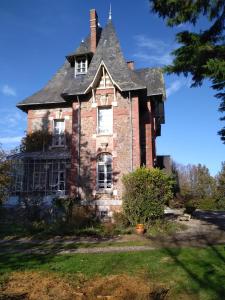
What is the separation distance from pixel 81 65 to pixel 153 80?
17.3 ft

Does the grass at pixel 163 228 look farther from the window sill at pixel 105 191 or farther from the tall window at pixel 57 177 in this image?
the tall window at pixel 57 177

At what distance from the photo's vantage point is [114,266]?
28.1 feet

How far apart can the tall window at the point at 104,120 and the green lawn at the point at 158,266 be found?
416 inches

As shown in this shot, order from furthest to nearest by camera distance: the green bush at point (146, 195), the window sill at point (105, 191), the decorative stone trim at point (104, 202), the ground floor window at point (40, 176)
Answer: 1. the ground floor window at point (40, 176)
2. the window sill at point (105, 191)
3. the decorative stone trim at point (104, 202)
4. the green bush at point (146, 195)

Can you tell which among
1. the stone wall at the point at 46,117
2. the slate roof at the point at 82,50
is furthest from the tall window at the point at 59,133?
the slate roof at the point at 82,50

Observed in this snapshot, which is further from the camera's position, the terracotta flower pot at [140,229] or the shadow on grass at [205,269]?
the terracotta flower pot at [140,229]

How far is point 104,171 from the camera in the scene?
62.9ft

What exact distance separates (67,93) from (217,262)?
14.4m

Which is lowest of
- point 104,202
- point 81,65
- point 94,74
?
point 104,202

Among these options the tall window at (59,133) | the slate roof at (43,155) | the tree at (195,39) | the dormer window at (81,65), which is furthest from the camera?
the dormer window at (81,65)

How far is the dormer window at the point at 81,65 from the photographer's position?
76.4 feet

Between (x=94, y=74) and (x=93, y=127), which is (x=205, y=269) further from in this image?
(x=94, y=74)

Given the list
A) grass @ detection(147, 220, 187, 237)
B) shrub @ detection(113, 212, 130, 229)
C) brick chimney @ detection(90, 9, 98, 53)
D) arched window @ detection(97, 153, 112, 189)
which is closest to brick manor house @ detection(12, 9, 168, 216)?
arched window @ detection(97, 153, 112, 189)

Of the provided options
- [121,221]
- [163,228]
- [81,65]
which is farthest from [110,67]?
[163,228]
